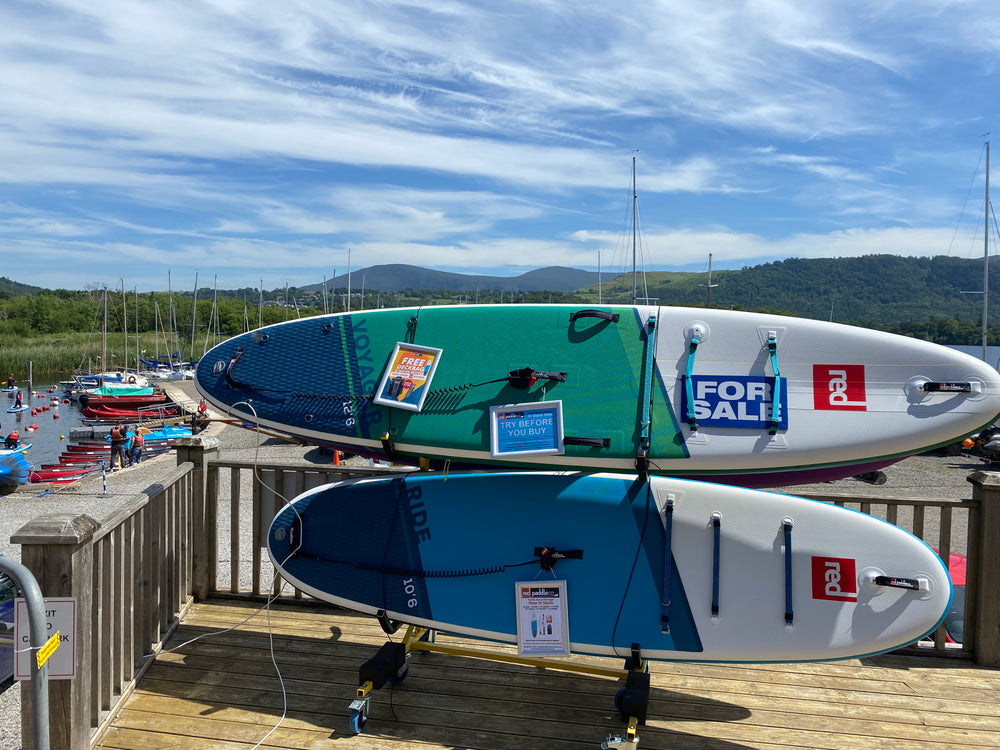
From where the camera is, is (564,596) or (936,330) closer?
(564,596)

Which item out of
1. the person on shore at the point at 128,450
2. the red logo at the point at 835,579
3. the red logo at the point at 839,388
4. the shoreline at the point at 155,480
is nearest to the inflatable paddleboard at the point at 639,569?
the red logo at the point at 835,579

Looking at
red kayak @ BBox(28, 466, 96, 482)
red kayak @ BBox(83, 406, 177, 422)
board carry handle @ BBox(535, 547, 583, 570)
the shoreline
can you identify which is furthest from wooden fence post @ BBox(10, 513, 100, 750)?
red kayak @ BBox(83, 406, 177, 422)

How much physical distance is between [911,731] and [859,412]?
1320 mm

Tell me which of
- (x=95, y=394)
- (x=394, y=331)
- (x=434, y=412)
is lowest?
(x=95, y=394)

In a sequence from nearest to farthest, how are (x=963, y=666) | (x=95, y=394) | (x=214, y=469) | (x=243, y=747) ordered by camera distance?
(x=243, y=747) < (x=963, y=666) < (x=214, y=469) < (x=95, y=394)

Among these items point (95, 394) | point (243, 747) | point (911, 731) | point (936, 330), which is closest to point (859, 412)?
point (911, 731)

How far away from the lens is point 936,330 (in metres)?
48.3

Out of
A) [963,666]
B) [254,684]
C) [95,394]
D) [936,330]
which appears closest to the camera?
[254,684]

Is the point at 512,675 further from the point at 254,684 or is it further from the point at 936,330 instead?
the point at 936,330

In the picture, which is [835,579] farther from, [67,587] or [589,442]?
[67,587]

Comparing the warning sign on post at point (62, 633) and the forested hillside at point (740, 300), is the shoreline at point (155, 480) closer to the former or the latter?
the warning sign on post at point (62, 633)

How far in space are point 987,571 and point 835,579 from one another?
1154mm

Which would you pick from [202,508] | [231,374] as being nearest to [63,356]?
[202,508]

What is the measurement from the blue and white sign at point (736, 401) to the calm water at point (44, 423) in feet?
88.8
